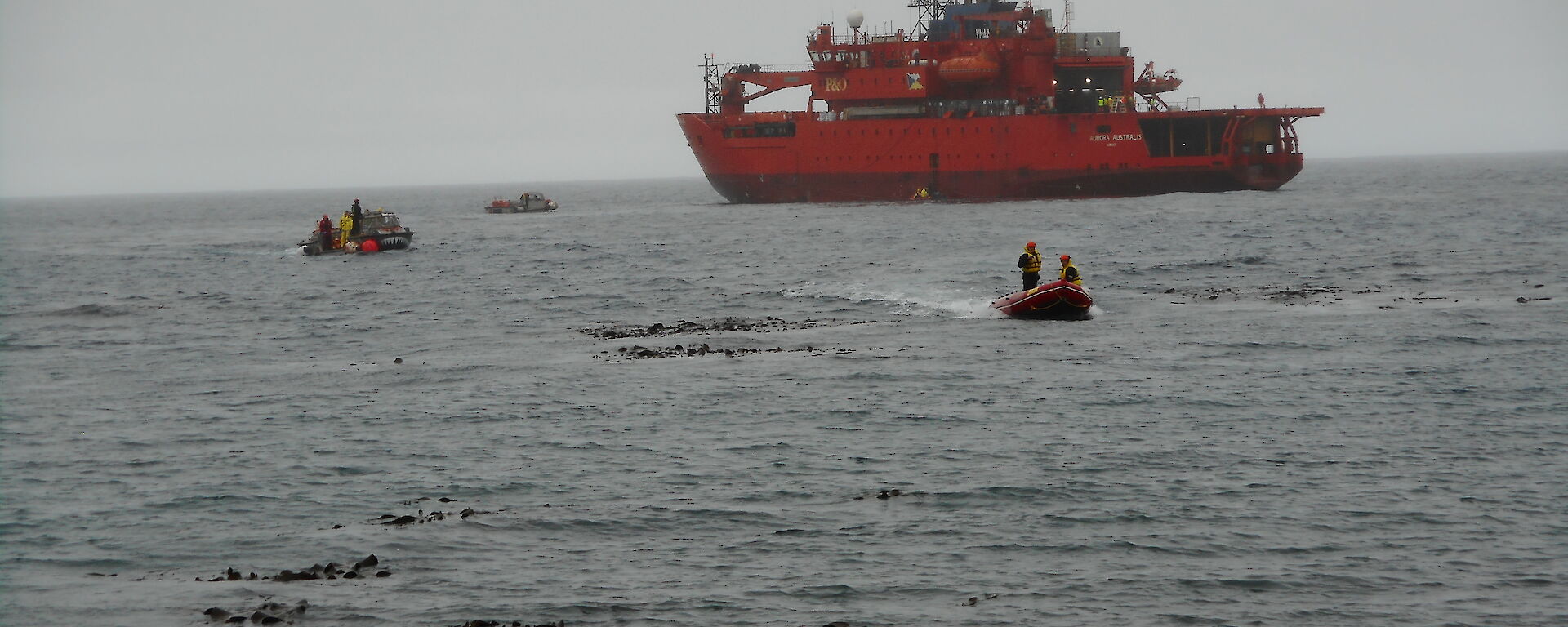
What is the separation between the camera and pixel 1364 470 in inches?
866

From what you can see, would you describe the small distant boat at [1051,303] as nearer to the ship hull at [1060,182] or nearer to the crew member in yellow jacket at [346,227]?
the crew member in yellow jacket at [346,227]

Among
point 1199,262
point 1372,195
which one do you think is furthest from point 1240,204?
point 1199,262

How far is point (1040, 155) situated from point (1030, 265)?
50123 mm

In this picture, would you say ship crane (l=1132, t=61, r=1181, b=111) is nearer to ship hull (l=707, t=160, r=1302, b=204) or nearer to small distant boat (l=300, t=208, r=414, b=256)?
ship hull (l=707, t=160, r=1302, b=204)

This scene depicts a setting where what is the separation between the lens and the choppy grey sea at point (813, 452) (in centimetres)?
1731

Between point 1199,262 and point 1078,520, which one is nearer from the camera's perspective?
point 1078,520

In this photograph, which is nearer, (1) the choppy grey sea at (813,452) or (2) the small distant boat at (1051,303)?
(1) the choppy grey sea at (813,452)

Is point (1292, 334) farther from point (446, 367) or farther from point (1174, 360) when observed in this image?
point (446, 367)

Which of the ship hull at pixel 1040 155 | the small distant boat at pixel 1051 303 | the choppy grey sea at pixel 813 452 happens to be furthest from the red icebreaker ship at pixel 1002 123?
the small distant boat at pixel 1051 303

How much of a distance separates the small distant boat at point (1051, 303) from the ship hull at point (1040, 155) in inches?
1869

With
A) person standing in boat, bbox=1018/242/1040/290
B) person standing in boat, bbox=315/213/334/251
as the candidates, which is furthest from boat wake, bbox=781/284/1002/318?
person standing in boat, bbox=315/213/334/251

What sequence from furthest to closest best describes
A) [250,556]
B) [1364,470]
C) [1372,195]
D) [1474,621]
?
[1372,195] < [1364,470] < [250,556] < [1474,621]

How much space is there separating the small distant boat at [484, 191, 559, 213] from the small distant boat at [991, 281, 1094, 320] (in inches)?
→ 3346

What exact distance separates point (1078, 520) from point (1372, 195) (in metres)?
91.5
